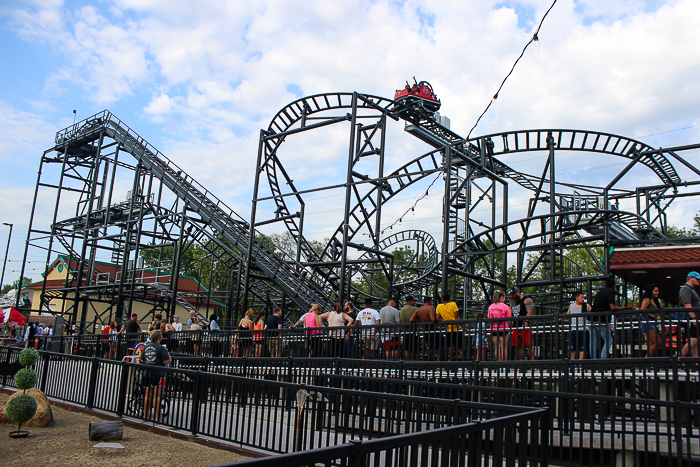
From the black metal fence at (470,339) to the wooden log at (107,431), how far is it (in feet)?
14.7

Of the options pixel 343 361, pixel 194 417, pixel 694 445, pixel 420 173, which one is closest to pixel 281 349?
pixel 343 361

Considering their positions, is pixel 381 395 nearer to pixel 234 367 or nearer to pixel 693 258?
pixel 234 367

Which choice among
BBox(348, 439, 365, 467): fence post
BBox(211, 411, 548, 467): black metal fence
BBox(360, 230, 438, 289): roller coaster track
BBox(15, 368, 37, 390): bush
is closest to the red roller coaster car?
BBox(360, 230, 438, 289): roller coaster track

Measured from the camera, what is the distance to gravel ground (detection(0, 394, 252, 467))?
7.42m

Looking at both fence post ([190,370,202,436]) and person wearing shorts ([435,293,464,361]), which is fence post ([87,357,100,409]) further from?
person wearing shorts ([435,293,464,361])

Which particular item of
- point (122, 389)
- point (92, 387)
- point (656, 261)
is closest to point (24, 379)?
point (92, 387)

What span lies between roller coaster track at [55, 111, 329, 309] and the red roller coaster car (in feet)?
33.4

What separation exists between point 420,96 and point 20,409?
77.5 feet

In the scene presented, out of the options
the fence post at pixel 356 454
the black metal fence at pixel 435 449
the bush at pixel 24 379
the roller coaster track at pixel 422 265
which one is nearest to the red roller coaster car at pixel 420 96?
the roller coaster track at pixel 422 265

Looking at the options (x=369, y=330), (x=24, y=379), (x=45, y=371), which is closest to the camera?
(x=24, y=379)

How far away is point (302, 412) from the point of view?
6391 mm

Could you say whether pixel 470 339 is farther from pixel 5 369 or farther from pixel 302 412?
pixel 5 369

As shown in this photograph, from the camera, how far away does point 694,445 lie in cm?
636

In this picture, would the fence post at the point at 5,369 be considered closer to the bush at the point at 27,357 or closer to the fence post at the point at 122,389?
the bush at the point at 27,357
